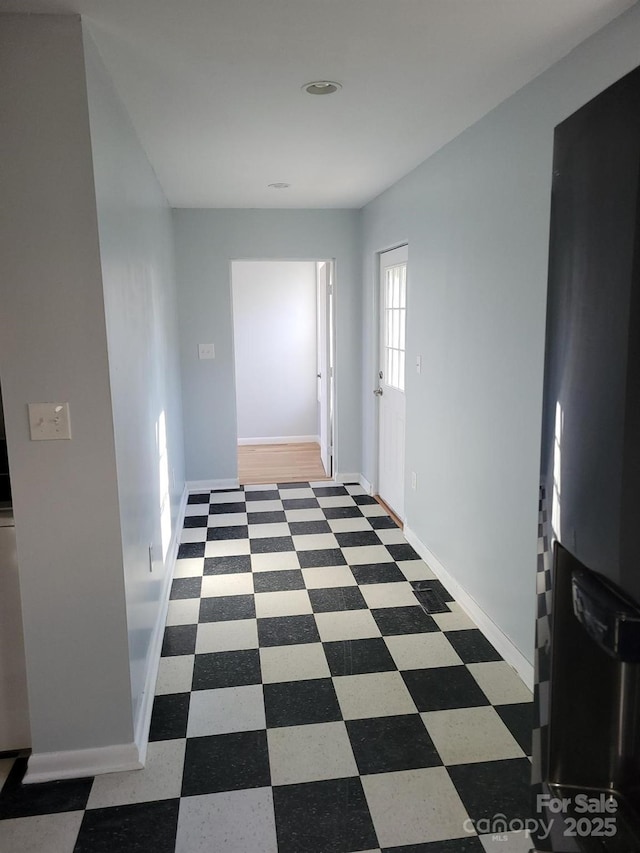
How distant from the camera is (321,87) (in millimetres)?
2305

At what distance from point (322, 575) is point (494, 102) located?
8.17 feet

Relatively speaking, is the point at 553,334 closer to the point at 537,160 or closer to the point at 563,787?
the point at 563,787

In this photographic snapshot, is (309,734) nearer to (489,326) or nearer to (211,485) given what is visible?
(489,326)

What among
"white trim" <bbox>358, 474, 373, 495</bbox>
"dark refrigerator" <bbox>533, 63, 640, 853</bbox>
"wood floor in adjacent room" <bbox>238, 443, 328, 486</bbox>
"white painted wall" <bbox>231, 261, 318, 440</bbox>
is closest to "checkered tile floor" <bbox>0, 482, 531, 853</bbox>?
"dark refrigerator" <bbox>533, 63, 640, 853</bbox>

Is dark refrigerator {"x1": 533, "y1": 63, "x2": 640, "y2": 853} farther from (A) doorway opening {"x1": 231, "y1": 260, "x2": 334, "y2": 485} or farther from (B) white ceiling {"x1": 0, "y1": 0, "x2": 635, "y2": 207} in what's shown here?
(A) doorway opening {"x1": 231, "y1": 260, "x2": 334, "y2": 485}

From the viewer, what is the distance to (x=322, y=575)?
Answer: 3.60 meters

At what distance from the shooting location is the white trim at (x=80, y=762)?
2035 mm

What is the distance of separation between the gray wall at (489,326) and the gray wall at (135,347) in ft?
4.91

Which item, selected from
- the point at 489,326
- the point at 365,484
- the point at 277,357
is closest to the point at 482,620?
the point at 489,326

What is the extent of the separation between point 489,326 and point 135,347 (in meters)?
1.52

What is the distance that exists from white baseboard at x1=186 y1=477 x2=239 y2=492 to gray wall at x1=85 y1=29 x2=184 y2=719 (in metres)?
1.53

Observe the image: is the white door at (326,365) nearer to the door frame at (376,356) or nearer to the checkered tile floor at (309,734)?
the door frame at (376,356)

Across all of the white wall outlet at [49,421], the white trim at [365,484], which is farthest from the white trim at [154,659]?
the white trim at [365,484]

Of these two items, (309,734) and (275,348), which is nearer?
(309,734)
